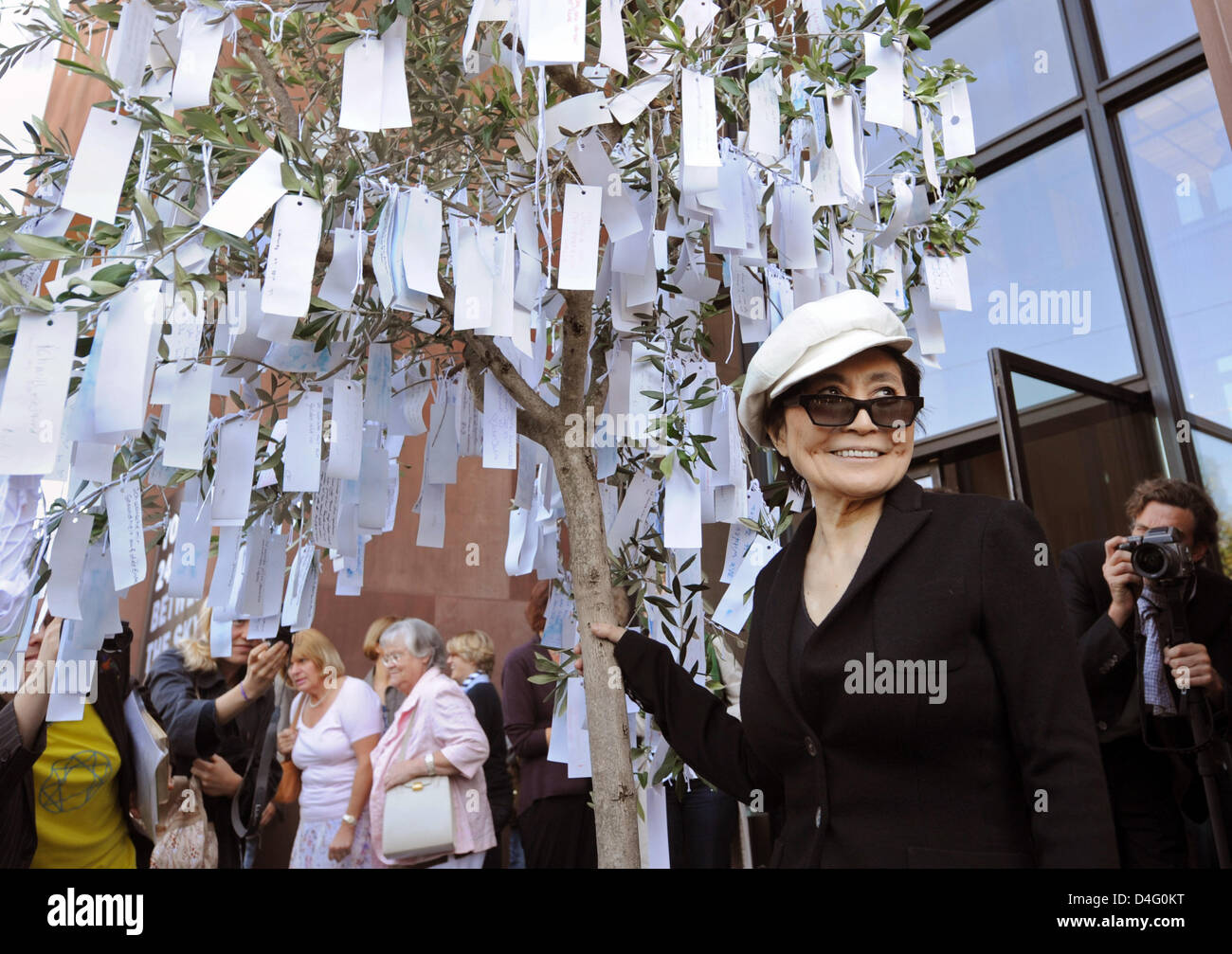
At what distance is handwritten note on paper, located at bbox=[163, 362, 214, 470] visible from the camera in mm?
1558

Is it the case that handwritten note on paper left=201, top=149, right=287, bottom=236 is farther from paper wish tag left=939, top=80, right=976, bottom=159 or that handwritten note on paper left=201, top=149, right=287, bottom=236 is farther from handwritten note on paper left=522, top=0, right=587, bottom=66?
paper wish tag left=939, top=80, right=976, bottom=159

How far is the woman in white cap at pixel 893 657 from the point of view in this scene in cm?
115

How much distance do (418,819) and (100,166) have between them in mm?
2276

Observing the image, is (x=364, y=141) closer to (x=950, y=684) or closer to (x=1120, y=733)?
(x=950, y=684)

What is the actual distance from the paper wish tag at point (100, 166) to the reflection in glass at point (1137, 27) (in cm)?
371

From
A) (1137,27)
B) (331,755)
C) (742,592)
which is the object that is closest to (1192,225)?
(1137,27)

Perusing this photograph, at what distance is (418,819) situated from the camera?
323cm

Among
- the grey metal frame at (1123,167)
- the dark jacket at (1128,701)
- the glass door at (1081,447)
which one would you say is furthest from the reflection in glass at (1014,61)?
the dark jacket at (1128,701)

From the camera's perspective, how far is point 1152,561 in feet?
7.52

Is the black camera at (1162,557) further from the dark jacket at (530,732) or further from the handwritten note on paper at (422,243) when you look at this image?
the dark jacket at (530,732)

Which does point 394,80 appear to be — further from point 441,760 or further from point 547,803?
point 547,803

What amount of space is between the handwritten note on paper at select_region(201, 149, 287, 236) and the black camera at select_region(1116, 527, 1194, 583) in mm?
1881

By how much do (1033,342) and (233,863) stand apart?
11.5 feet
